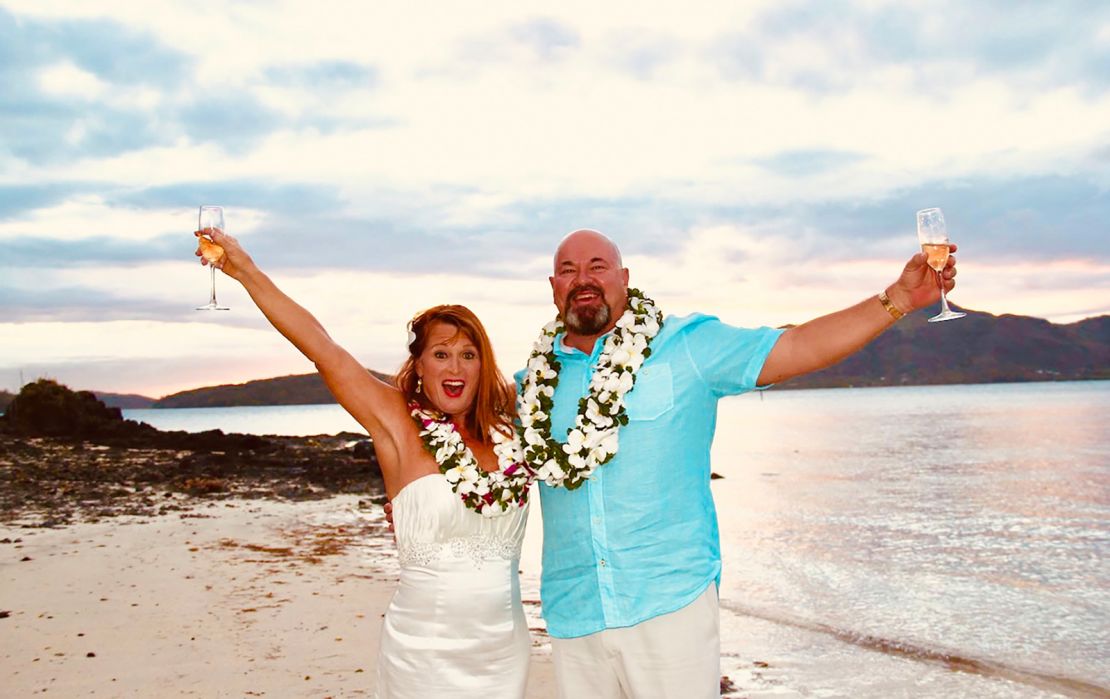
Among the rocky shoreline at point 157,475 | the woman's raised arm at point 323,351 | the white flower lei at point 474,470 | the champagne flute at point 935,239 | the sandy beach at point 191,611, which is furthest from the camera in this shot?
the rocky shoreline at point 157,475

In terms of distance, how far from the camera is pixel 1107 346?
539 feet

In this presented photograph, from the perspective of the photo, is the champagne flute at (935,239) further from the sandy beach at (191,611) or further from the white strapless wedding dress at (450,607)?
the sandy beach at (191,611)

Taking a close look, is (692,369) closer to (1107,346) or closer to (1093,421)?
(1093,421)

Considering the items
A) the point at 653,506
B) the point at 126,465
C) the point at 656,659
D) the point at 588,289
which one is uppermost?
the point at 588,289

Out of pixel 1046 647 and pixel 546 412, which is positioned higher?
pixel 546 412

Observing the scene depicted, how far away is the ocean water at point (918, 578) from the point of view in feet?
25.7

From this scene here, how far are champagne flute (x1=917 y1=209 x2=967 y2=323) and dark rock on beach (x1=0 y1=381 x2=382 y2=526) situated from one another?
12811mm

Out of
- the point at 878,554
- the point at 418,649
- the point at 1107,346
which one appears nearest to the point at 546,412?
the point at 418,649

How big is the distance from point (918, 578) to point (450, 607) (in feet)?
34.4

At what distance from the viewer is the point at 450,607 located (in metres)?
3.80

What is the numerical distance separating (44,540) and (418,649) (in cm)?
958

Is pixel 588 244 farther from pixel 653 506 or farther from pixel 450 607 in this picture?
pixel 450 607

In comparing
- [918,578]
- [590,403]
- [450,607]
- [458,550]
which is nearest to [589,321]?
[590,403]

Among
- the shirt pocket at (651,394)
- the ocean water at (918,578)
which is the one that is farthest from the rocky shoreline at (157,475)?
the shirt pocket at (651,394)
